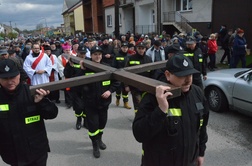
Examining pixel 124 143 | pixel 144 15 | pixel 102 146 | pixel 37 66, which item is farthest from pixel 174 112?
pixel 144 15

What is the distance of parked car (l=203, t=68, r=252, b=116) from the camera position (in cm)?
575

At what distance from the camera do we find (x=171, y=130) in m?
2.14

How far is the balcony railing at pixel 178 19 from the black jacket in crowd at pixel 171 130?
757 inches

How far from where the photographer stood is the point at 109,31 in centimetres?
3978

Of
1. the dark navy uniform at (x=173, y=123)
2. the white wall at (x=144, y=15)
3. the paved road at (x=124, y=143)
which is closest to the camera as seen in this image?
the dark navy uniform at (x=173, y=123)

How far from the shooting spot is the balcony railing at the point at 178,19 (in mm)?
21062

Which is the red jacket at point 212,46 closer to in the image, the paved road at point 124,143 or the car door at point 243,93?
the paved road at point 124,143

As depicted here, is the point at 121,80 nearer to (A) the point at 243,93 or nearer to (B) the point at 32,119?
(B) the point at 32,119

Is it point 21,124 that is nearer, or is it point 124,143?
point 21,124

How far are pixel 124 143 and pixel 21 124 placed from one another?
9.16ft

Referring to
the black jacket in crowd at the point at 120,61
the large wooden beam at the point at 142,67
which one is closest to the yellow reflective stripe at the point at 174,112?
the large wooden beam at the point at 142,67

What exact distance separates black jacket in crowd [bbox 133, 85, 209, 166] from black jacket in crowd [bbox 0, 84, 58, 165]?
110cm

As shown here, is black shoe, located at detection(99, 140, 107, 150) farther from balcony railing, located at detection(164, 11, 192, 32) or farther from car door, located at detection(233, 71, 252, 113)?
balcony railing, located at detection(164, 11, 192, 32)

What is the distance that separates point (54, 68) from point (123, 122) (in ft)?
9.90
